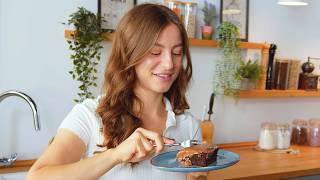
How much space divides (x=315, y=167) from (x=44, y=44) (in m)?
1.54

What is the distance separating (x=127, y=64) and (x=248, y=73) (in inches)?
62.3

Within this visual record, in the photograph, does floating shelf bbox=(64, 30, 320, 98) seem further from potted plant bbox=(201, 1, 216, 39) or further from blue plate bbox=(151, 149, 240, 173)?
blue plate bbox=(151, 149, 240, 173)

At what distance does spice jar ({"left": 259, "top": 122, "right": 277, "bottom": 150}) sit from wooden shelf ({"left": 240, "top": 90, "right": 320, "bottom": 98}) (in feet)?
0.66

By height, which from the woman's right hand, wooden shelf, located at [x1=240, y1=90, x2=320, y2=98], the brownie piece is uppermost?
the woman's right hand

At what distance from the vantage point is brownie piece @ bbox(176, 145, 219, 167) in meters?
1.18

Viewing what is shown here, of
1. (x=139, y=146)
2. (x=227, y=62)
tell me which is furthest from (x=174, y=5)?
(x=139, y=146)

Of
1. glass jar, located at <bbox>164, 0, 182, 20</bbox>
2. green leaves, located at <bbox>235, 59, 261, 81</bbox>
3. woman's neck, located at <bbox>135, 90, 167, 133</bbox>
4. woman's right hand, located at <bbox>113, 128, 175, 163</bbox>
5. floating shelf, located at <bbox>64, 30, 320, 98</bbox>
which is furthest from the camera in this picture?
green leaves, located at <bbox>235, 59, 261, 81</bbox>

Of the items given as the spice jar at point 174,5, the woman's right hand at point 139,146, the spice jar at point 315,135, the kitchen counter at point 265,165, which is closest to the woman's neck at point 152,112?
the woman's right hand at point 139,146

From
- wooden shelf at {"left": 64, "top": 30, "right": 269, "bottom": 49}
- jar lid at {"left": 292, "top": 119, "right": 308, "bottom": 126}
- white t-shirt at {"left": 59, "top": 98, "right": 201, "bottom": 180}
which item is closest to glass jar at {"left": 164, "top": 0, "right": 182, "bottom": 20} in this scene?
wooden shelf at {"left": 64, "top": 30, "right": 269, "bottom": 49}

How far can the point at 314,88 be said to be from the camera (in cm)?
300

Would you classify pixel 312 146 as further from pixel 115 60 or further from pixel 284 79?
pixel 115 60

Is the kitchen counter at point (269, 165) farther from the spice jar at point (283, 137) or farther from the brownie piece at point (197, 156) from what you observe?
the brownie piece at point (197, 156)

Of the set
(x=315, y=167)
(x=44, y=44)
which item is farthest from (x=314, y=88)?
(x=44, y=44)

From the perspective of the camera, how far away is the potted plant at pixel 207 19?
2.58 meters
